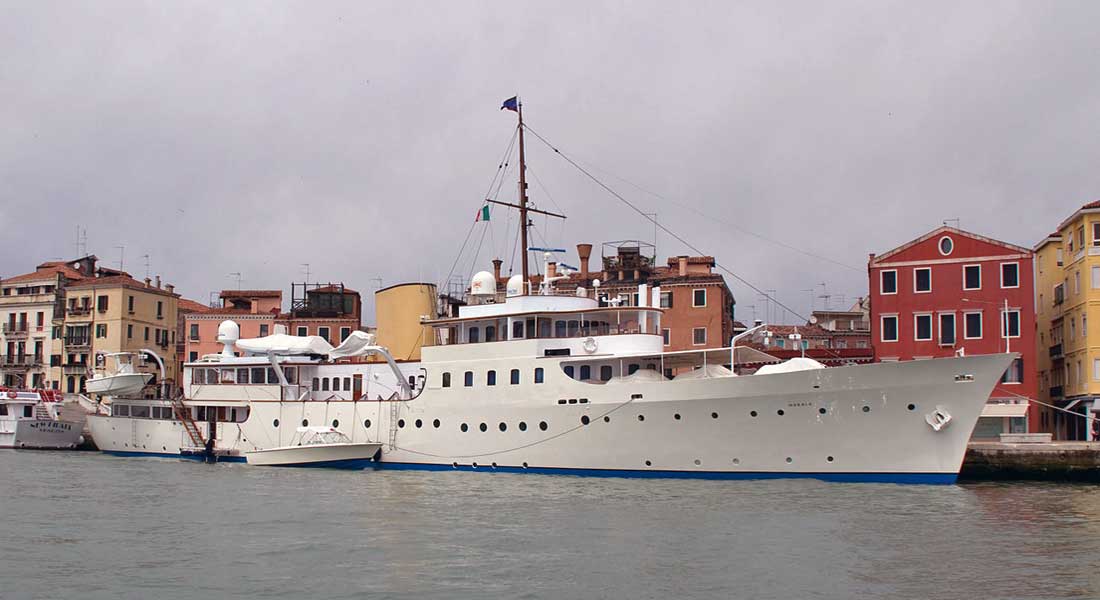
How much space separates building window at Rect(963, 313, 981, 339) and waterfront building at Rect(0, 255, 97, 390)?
48115 mm

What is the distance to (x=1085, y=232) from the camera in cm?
3925

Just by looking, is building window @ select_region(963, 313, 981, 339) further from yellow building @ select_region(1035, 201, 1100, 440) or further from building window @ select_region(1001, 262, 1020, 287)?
yellow building @ select_region(1035, 201, 1100, 440)

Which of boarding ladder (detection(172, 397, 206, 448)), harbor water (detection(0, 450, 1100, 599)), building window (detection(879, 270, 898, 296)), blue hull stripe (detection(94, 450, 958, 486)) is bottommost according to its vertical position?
harbor water (detection(0, 450, 1100, 599))

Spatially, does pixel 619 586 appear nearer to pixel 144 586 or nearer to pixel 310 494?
pixel 144 586

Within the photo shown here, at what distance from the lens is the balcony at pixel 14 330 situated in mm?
61781

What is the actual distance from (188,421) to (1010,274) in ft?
101

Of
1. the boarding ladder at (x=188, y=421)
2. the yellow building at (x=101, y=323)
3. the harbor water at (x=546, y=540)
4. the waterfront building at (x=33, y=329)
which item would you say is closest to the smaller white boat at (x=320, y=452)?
the boarding ladder at (x=188, y=421)

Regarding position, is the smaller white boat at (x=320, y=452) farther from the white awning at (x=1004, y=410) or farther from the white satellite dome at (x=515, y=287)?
the white awning at (x=1004, y=410)

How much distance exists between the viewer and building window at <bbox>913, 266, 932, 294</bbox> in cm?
4103

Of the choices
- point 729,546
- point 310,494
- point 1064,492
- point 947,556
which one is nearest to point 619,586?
point 729,546

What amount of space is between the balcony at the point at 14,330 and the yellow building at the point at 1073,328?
5405cm

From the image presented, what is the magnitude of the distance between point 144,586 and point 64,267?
177 ft

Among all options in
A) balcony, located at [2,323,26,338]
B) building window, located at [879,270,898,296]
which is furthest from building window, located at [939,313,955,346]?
balcony, located at [2,323,26,338]

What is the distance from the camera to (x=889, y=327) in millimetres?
41688
